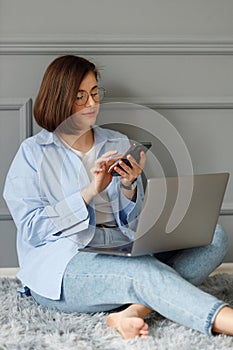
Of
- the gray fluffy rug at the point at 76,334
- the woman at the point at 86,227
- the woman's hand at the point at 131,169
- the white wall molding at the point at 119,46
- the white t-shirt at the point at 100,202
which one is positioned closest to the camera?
the gray fluffy rug at the point at 76,334

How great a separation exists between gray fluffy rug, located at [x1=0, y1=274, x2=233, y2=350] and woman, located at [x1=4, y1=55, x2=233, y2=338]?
32mm

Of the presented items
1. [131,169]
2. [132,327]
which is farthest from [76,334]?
[131,169]

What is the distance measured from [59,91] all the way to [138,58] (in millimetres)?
429

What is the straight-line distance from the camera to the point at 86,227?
1.98 meters

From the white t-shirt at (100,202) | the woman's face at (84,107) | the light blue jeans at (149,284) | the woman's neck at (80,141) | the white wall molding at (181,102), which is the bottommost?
the light blue jeans at (149,284)

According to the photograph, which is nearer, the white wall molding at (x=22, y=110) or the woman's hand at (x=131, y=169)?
the woman's hand at (x=131, y=169)

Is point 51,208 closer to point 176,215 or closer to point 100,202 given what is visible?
point 100,202

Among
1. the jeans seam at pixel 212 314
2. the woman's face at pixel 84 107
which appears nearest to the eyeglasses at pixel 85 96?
the woman's face at pixel 84 107

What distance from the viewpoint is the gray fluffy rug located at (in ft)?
5.44

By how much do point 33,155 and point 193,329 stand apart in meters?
0.71

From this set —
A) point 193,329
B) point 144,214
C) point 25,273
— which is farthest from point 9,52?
point 193,329

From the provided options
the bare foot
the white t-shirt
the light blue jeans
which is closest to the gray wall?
the white t-shirt

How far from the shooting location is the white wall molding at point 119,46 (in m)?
2.41

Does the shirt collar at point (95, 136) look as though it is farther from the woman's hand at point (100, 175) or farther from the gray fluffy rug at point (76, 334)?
the gray fluffy rug at point (76, 334)
